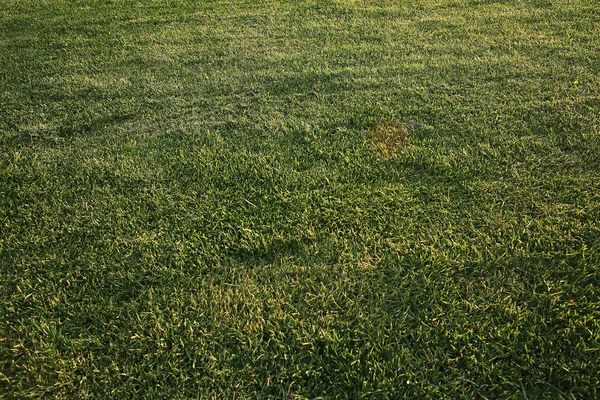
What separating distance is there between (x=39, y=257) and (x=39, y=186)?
0.55 m

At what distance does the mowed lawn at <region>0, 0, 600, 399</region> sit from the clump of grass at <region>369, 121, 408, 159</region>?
2 centimetres

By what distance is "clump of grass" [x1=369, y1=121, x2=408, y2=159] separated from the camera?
7.98 feet

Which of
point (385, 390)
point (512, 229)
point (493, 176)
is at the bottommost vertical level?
point (385, 390)

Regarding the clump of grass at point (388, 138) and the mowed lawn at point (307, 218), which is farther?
the clump of grass at point (388, 138)

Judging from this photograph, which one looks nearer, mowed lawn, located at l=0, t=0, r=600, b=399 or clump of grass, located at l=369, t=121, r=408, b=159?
mowed lawn, located at l=0, t=0, r=600, b=399

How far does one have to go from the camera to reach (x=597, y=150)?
7.68 feet

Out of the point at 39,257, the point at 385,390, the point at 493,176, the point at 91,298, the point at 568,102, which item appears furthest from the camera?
the point at 568,102

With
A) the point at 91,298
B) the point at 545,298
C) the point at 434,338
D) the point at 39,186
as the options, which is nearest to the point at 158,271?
the point at 91,298

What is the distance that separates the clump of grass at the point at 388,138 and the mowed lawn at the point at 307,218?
15 mm

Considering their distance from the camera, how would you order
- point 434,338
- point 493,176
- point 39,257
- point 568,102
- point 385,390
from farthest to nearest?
point 568,102 < point 493,176 < point 39,257 < point 434,338 < point 385,390

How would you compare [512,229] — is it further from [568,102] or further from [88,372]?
[88,372]

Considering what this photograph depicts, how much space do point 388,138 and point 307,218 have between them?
0.80 metres

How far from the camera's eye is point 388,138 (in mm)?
2520

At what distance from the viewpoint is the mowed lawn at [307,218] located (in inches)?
60.8
